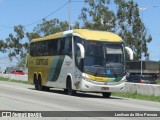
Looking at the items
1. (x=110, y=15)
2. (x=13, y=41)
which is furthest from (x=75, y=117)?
A: (x=13, y=41)

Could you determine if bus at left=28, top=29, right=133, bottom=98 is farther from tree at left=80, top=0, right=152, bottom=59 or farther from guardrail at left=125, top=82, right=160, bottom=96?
tree at left=80, top=0, right=152, bottom=59

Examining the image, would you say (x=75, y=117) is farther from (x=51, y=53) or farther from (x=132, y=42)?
(x=132, y=42)

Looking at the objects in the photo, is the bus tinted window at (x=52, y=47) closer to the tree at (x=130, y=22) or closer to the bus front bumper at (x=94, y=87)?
the bus front bumper at (x=94, y=87)

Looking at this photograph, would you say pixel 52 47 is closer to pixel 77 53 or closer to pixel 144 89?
pixel 77 53

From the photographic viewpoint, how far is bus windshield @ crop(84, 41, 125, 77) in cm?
2670

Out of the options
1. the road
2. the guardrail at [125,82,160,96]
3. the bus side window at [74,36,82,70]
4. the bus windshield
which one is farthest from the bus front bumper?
the guardrail at [125,82,160,96]

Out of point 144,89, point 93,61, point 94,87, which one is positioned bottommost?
point 144,89

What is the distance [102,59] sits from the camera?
26734 millimetres

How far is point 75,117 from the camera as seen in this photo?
606 inches

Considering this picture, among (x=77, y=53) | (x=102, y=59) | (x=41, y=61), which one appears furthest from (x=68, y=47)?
(x=41, y=61)

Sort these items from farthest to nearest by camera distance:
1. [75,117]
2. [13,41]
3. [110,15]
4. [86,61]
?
1. [13,41]
2. [110,15]
3. [86,61]
4. [75,117]

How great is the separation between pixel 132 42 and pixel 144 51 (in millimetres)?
3780

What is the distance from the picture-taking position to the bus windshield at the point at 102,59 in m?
26.7

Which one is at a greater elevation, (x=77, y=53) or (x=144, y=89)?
(x=77, y=53)
